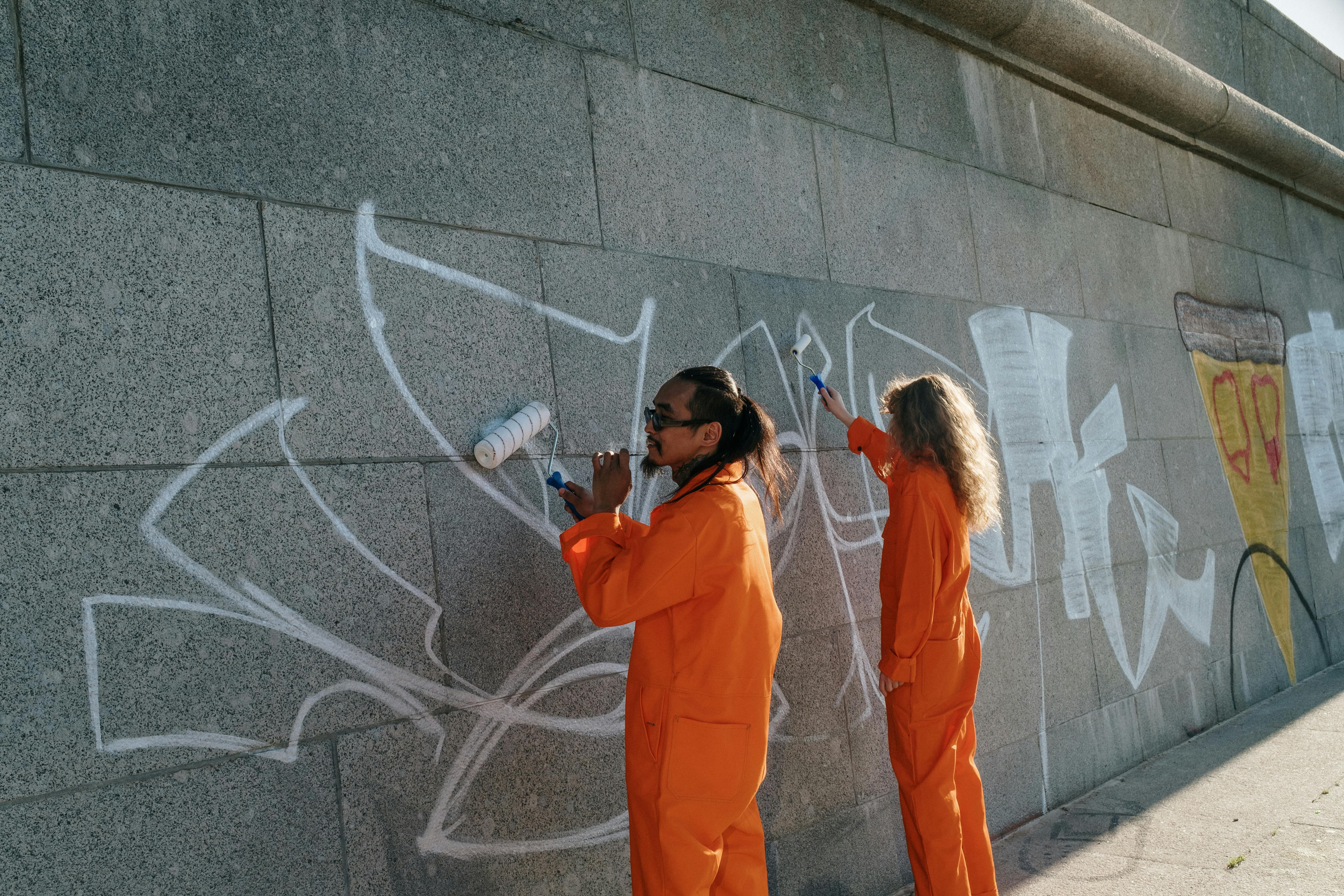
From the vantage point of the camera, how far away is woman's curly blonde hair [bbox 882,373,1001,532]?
347 centimetres

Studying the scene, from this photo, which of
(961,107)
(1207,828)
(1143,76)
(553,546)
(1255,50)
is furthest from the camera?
(1255,50)

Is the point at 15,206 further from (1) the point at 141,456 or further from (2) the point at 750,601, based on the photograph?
(2) the point at 750,601

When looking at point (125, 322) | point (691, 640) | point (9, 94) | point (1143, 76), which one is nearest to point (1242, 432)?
point (1143, 76)

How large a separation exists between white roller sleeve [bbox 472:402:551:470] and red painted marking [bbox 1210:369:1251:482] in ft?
17.9

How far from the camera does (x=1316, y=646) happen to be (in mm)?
7375

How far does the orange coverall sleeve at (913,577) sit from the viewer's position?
132 inches

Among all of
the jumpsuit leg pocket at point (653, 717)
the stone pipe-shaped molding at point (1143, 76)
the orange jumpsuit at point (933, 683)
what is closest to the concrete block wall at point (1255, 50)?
the stone pipe-shaped molding at point (1143, 76)

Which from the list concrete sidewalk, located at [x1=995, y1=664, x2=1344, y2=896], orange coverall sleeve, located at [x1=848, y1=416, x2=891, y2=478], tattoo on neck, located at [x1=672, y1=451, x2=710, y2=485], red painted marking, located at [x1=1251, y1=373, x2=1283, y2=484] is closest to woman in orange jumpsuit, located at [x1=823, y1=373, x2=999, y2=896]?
orange coverall sleeve, located at [x1=848, y1=416, x2=891, y2=478]

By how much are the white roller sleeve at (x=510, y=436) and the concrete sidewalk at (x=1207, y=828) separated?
261 centimetres

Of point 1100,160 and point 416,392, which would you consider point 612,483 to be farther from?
point 1100,160

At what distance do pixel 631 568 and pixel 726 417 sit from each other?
0.51 metres

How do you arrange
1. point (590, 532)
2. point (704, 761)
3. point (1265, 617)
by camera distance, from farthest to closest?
point (1265, 617) < point (590, 532) < point (704, 761)

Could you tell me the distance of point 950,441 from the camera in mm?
3465

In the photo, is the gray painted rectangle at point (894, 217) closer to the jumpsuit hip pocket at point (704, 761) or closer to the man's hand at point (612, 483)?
the man's hand at point (612, 483)
